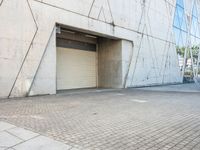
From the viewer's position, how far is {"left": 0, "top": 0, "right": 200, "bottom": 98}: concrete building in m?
9.39

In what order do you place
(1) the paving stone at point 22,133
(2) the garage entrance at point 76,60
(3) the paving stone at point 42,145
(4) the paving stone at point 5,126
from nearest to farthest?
(3) the paving stone at point 42,145 < (1) the paving stone at point 22,133 < (4) the paving stone at point 5,126 < (2) the garage entrance at point 76,60

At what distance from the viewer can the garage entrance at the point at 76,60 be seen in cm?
1425

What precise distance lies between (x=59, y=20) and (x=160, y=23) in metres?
11.2

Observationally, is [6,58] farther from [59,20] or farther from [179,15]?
[179,15]

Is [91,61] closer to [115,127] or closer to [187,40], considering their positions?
[115,127]

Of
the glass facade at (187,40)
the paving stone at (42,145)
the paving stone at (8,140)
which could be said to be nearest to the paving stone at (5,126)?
the paving stone at (8,140)

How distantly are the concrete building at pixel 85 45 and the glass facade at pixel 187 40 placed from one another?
0.67m

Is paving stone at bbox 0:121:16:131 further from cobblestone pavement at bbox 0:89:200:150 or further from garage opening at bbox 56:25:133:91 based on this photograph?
garage opening at bbox 56:25:133:91

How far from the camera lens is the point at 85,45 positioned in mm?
16109

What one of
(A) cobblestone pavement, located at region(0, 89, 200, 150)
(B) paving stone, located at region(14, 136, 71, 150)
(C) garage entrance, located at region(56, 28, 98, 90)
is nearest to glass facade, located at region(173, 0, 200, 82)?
(C) garage entrance, located at region(56, 28, 98, 90)

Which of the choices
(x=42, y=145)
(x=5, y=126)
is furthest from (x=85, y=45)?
(x=42, y=145)

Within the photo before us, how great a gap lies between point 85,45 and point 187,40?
12699 millimetres

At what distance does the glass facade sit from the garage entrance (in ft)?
31.9

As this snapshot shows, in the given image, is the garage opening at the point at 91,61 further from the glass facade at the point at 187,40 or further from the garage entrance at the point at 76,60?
the glass facade at the point at 187,40
